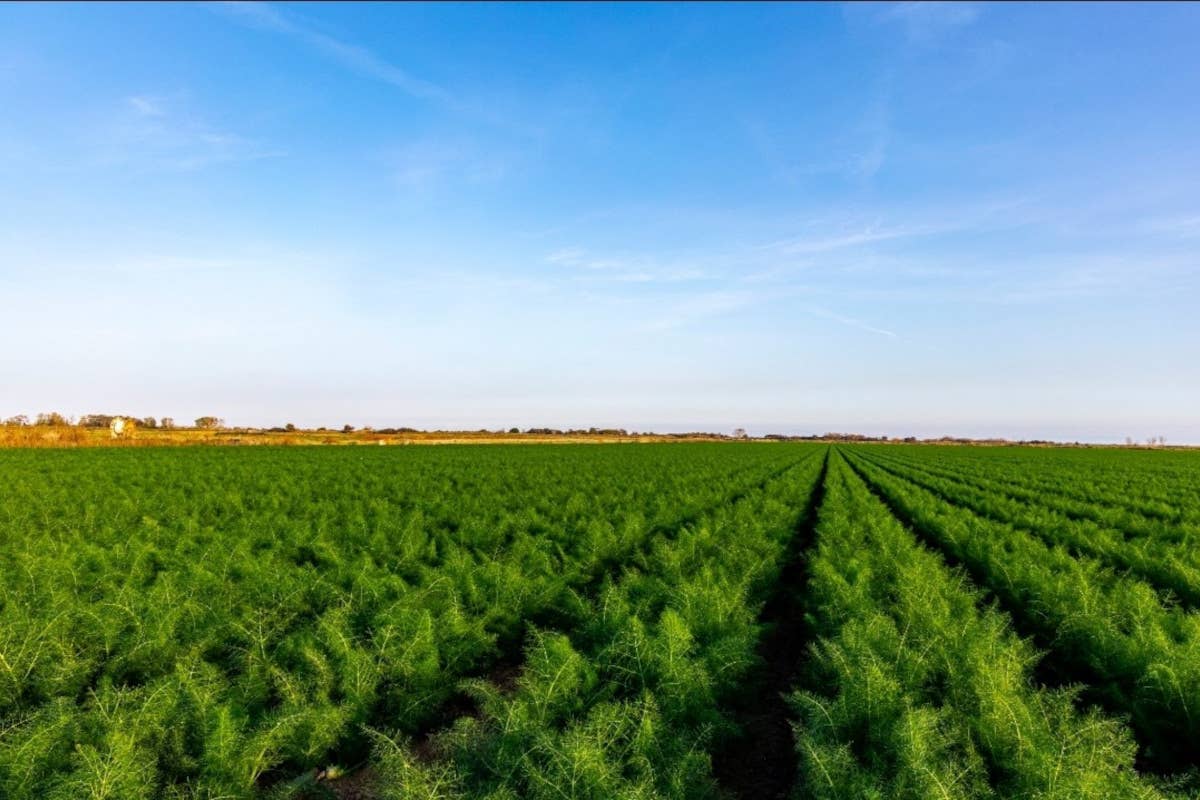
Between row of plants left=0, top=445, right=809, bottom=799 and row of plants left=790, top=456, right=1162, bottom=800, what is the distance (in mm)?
3514

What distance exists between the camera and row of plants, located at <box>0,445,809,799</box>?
15.4 ft

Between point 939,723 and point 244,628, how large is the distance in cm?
673

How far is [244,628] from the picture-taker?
22.2ft

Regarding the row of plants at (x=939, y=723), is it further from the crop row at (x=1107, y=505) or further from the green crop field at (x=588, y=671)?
the crop row at (x=1107, y=505)

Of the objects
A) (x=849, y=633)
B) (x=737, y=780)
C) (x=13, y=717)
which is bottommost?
(x=737, y=780)

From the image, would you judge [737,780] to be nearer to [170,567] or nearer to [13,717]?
[13,717]

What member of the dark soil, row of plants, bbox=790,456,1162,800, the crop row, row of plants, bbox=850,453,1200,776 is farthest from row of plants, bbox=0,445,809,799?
the crop row

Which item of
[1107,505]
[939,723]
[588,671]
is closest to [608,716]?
[588,671]

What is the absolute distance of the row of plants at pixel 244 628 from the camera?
470 cm

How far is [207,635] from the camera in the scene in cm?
691

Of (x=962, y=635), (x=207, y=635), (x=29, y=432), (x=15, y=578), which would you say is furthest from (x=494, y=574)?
(x=29, y=432)

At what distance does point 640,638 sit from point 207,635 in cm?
480

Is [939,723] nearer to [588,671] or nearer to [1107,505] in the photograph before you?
[588,671]

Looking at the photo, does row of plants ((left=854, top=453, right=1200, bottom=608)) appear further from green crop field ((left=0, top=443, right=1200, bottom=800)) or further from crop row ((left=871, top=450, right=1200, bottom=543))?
crop row ((left=871, top=450, right=1200, bottom=543))
